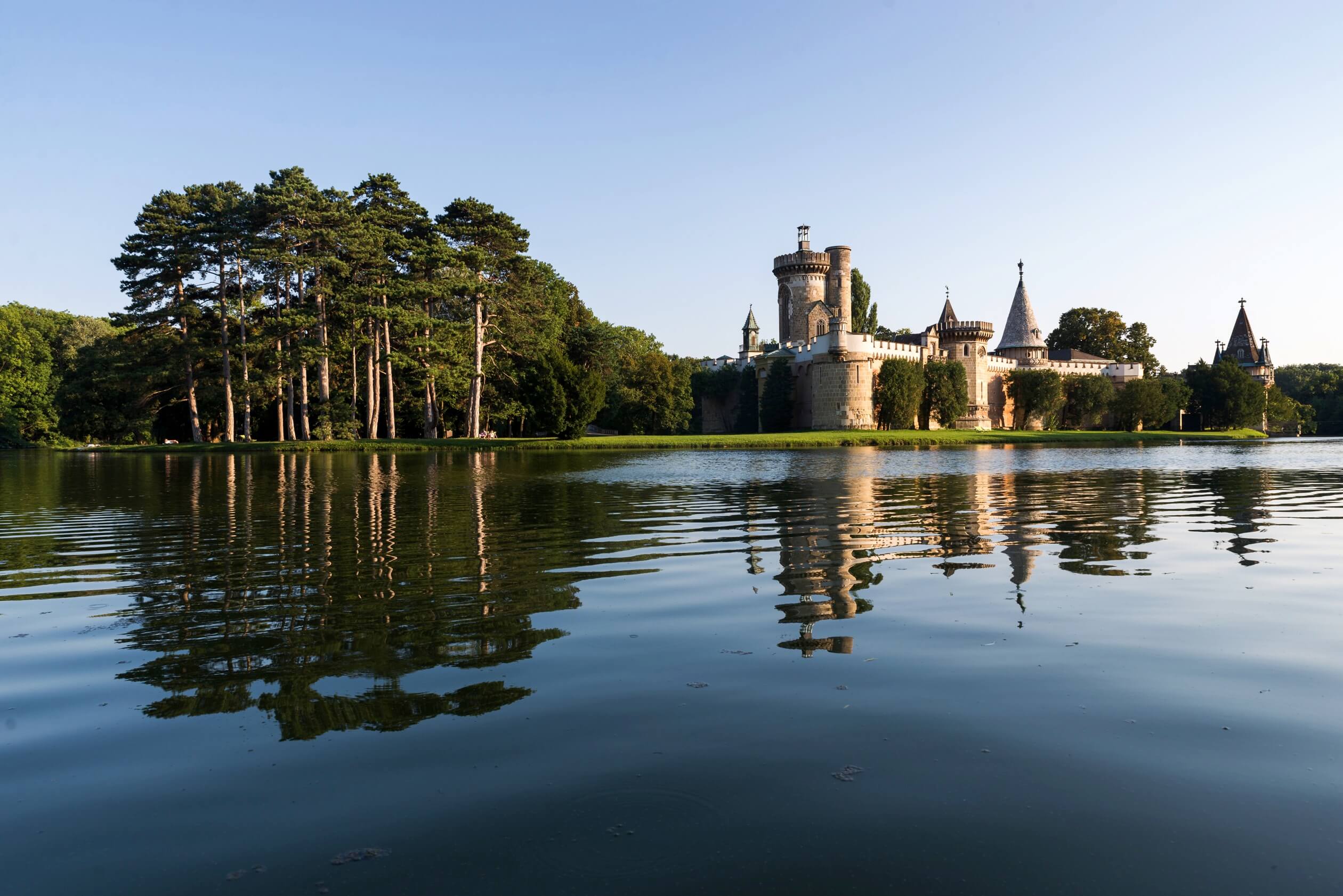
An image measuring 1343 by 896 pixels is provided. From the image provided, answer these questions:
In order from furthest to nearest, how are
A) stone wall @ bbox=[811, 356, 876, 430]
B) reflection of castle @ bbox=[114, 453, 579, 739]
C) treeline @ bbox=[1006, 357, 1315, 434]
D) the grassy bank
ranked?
1. treeline @ bbox=[1006, 357, 1315, 434]
2. stone wall @ bbox=[811, 356, 876, 430]
3. the grassy bank
4. reflection of castle @ bbox=[114, 453, 579, 739]

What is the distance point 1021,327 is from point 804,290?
70.3 ft

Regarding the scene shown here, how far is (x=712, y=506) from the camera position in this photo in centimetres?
1545

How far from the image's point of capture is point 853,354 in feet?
223

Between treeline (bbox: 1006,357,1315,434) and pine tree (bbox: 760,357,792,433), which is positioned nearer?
pine tree (bbox: 760,357,792,433)

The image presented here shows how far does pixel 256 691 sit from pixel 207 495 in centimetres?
1461

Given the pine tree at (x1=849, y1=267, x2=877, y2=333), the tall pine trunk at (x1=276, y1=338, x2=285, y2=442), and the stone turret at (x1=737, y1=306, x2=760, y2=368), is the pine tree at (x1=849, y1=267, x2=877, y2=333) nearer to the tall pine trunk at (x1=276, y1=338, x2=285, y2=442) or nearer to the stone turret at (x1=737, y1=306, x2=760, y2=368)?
the stone turret at (x1=737, y1=306, x2=760, y2=368)

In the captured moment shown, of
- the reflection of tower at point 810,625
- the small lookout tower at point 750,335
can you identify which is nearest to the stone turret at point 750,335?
the small lookout tower at point 750,335

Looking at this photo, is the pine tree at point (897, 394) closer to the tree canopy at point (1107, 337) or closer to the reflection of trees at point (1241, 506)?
the tree canopy at point (1107, 337)

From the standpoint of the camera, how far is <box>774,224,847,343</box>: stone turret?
75875 mm

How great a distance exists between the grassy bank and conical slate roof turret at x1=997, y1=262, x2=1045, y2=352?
11728mm

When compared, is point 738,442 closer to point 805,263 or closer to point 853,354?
point 853,354

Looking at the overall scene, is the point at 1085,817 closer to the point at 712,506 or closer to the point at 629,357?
the point at 712,506

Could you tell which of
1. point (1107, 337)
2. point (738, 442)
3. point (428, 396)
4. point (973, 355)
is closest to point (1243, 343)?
point (1107, 337)

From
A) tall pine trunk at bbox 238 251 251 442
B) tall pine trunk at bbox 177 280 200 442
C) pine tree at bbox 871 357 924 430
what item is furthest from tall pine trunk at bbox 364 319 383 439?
→ pine tree at bbox 871 357 924 430
